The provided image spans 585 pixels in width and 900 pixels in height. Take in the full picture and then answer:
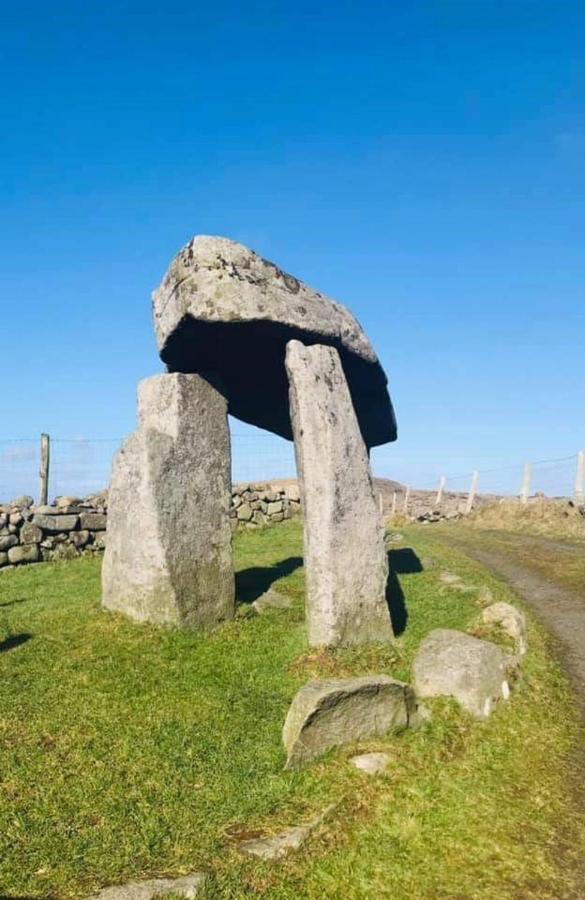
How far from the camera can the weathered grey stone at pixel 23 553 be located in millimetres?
15203

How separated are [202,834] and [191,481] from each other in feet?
17.1

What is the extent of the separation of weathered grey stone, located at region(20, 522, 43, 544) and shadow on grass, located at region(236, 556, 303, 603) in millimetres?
5193

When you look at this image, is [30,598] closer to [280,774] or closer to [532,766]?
[280,774]

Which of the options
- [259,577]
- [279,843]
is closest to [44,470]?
[259,577]

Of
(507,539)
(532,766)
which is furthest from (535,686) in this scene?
(507,539)

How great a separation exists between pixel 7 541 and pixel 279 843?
40.0 ft

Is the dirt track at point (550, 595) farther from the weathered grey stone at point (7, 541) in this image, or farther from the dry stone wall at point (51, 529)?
the weathered grey stone at point (7, 541)

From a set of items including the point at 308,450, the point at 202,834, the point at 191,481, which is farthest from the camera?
the point at 191,481

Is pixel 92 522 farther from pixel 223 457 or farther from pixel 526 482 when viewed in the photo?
pixel 526 482

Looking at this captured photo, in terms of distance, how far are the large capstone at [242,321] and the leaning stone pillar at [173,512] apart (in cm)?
57

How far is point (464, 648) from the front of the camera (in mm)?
6957

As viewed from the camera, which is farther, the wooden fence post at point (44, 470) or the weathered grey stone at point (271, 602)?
the wooden fence post at point (44, 470)

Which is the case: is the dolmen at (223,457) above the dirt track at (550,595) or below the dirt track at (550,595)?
above

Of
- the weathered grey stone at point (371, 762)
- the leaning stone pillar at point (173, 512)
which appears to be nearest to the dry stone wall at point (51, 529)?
the leaning stone pillar at point (173, 512)
